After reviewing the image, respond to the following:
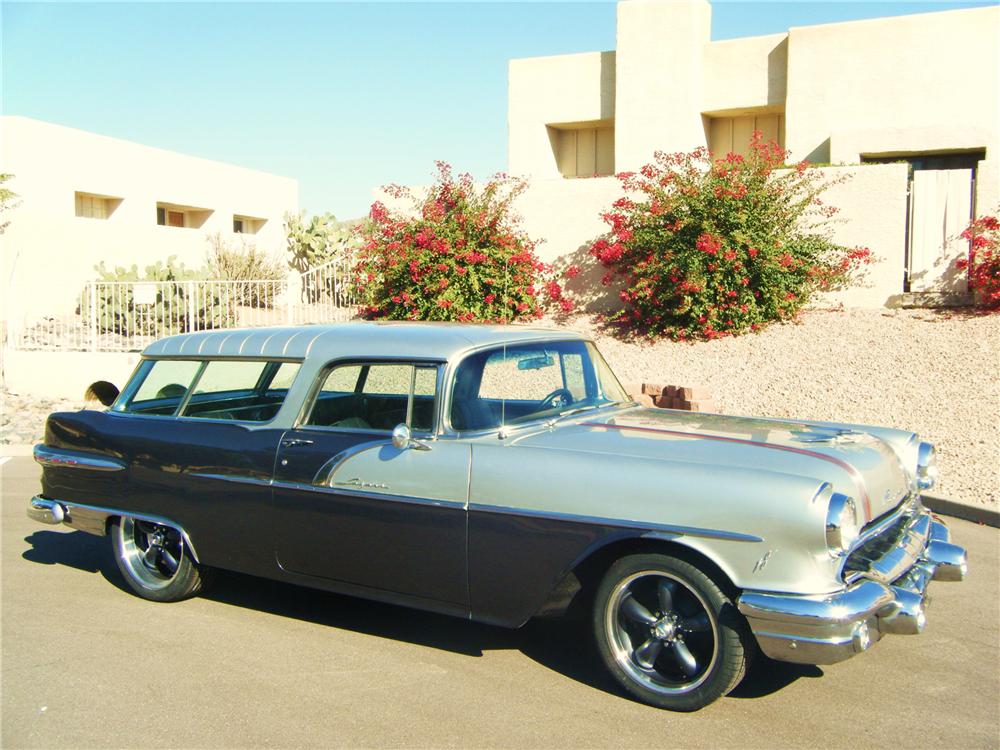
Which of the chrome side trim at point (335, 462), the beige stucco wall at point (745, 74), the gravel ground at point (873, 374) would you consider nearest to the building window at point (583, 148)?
the beige stucco wall at point (745, 74)

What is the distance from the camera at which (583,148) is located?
22375mm

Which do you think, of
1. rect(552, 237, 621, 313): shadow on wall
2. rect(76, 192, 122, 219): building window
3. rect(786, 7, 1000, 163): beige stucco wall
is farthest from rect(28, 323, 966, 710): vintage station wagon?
rect(76, 192, 122, 219): building window

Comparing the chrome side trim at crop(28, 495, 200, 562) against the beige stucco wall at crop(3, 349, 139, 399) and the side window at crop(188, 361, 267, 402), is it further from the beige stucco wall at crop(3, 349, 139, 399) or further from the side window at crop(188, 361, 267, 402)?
the beige stucco wall at crop(3, 349, 139, 399)

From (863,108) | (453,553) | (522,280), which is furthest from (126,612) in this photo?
A: (863,108)

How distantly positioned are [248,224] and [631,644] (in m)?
30.5

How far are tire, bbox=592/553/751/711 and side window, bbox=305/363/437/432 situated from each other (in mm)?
1247

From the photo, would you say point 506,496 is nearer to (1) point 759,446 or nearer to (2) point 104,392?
(1) point 759,446

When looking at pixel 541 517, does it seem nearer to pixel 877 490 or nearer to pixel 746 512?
pixel 746 512

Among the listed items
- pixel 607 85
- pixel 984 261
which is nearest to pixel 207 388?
pixel 984 261

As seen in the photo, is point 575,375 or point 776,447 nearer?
point 776,447

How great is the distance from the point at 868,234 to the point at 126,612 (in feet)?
39.5

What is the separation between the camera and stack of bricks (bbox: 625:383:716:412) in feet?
30.2

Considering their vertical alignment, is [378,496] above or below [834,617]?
above

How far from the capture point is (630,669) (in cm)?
398
